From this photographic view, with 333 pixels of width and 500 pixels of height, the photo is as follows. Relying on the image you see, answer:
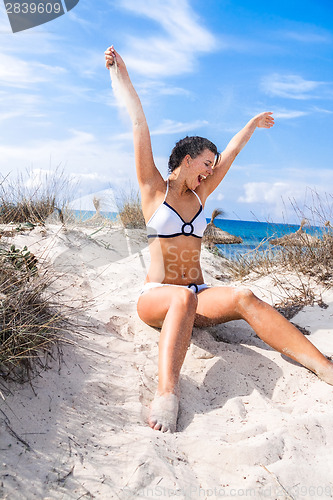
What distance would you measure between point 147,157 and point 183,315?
3.66ft

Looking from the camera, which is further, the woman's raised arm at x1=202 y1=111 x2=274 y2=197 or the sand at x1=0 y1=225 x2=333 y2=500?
the woman's raised arm at x1=202 y1=111 x2=274 y2=197

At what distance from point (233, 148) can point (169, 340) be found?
1765 millimetres

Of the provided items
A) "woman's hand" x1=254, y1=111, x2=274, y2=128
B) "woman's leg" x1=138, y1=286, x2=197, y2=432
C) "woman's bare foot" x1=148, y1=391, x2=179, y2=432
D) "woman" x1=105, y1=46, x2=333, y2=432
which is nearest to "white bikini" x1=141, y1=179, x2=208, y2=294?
"woman" x1=105, y1=46, x2=333, y2=432

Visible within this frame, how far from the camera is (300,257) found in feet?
14.5

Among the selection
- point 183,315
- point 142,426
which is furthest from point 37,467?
point 183,315

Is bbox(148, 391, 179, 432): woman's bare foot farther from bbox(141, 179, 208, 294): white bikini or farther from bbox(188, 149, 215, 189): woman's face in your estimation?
bbox(188, 149, 215, 189): woman's face

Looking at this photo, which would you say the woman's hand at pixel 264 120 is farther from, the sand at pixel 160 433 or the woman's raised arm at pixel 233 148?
the sand at pixel 160 433

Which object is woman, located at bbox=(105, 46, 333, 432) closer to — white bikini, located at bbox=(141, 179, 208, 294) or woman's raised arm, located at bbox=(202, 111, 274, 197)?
white bikini, located at bbox=(141, 179, 208, 294)

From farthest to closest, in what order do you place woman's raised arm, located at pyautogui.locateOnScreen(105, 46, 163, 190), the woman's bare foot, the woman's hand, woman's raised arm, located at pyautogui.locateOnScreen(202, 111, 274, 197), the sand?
1. the woman's hand
2. woman's raised arm, located at pyautogui.locateOnScreen(202, 111, 274, 197)
3. woman's raised arm, located at pyautogui.locateOnScreen(105, 46, 163, 190)
4. the woman's bare foot
5. the sand

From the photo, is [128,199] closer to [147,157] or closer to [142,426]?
[147,157]

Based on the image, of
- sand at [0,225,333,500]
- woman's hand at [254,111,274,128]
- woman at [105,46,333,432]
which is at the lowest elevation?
sand at [0,225,333,500]

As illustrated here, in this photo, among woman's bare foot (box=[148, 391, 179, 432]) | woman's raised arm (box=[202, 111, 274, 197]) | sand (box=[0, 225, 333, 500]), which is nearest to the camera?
sand (box=[0, 225, 333, 500])

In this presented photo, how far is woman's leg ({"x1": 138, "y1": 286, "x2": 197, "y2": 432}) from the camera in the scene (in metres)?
2.05

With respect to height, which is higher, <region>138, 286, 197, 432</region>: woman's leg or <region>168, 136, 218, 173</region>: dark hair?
<region>168, 136, 218, 173</region>: dark hair
